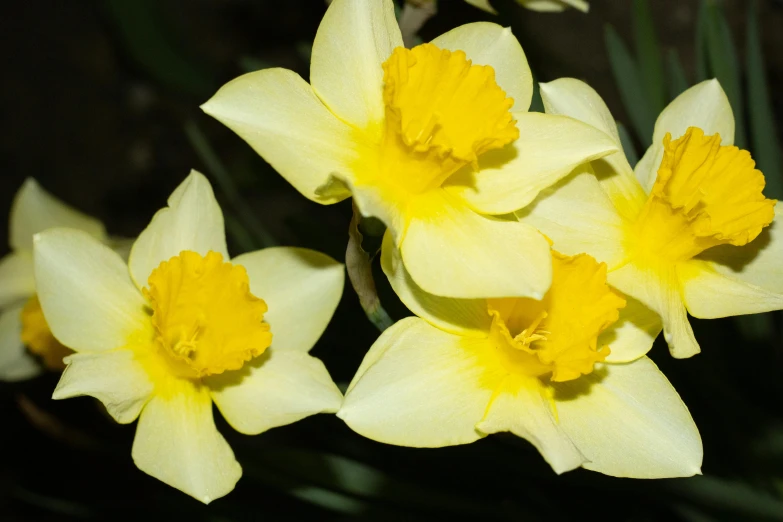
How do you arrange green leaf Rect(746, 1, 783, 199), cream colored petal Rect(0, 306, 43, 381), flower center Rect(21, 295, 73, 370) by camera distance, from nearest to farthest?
1. flower center Rect(21, 295, 73, 370)
2. cream colored petal Rect(0, 306, 43, 381)
3. green leaf Rect(746, 1, 783, 199)

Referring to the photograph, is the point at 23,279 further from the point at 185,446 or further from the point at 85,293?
the point at 185,446

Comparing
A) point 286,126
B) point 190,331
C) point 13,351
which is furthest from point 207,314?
point 13,351

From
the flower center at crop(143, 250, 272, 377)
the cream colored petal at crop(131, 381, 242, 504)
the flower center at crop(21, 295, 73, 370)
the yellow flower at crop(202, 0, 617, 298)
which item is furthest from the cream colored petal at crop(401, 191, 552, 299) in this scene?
the flower center at crop(21, 295, 73, 370)

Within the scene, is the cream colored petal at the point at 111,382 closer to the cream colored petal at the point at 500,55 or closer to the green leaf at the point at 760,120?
the cream colored petal at the point at 500,55

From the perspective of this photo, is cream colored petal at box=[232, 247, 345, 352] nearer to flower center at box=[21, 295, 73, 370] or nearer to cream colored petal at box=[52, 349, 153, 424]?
cream colored petal at box=[52, 349, 153, 424]

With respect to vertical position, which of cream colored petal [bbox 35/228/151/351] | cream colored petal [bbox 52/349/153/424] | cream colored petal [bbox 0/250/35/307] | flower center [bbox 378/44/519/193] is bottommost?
cream colored petal [bbox 0/250/35/307]

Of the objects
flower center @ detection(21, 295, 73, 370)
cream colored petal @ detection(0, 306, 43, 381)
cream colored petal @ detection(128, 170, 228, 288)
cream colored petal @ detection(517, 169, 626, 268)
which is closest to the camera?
cream colored petal @ detection(517, 169, 626, 268)

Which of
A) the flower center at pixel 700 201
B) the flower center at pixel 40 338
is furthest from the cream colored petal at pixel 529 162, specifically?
the flower center at pixel 40 338
